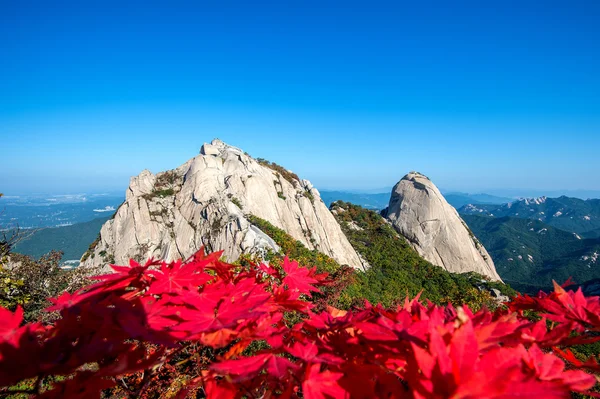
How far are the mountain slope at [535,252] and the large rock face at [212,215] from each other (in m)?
52.1

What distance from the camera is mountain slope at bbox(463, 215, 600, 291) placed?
229ft

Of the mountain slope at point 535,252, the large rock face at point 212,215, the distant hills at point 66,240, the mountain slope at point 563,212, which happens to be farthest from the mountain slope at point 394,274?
the mountain slope at point 563,212

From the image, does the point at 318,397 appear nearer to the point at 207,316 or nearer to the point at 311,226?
the point at 207,316

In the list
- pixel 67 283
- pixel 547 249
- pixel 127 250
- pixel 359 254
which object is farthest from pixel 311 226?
pixel 547 249

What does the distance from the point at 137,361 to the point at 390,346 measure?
1.01m

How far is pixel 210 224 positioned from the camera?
56.0 ft

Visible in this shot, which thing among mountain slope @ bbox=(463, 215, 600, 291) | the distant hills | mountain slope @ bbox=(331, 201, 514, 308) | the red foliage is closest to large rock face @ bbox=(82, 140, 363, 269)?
mountain slope @ bbox=(331, 201, 514, 308)

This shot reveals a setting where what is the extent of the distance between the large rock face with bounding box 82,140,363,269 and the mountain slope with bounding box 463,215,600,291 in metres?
52.1

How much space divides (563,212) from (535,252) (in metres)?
111

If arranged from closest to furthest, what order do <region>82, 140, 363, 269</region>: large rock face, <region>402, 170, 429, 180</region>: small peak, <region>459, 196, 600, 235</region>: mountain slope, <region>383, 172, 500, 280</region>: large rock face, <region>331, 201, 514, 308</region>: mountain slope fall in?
<region>82, 140, 363, 269</region>: large rock face < <region>331, 201, 514, 308</region>: mountain slope < <region>383, 172, 500, 280</region>: large rock face < <region>402, 170, 429, 180</region>: small peak < <region>459, 196, 600, 235</region>: mountain slope

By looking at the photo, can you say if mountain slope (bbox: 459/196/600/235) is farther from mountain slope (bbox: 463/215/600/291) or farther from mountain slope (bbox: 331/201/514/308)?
mountain slope (bbox: 331/201/514/308)

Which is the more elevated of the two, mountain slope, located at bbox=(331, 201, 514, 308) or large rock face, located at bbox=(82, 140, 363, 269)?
large rock face, located at bbox=(82, 140, 363, 269)

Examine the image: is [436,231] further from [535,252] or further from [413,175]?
[535,252]

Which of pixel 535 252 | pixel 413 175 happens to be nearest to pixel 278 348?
pixel 413 175
